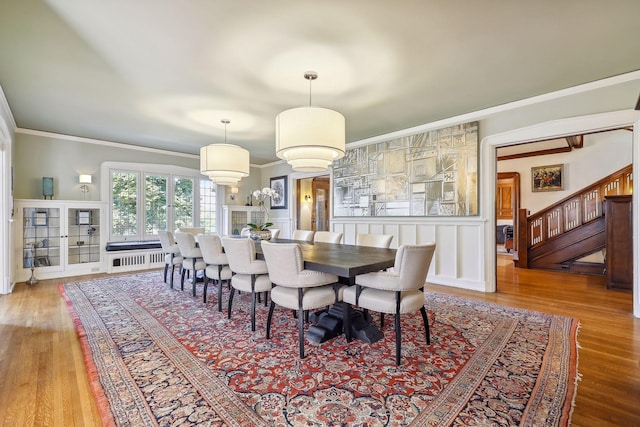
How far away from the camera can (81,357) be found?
2.23 meters

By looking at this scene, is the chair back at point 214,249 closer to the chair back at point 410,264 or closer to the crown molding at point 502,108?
the chair back at point 410,264

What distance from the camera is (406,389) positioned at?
1811 mm

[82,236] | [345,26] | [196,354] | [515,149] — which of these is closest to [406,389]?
[196,354]

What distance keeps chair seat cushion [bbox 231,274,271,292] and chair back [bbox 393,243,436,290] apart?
132cm

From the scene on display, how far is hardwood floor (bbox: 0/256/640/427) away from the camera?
160cm

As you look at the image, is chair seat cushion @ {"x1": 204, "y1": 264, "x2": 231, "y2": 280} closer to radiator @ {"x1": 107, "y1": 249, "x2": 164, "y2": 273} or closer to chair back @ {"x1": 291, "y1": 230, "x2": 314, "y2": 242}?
chair back @ {"x1": 291, "y1": 230, "x2": 314, "y2": 242}

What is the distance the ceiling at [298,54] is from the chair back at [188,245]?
68.4 inches

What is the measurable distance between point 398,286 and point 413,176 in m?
3.08

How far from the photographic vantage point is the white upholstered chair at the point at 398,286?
2.18 metres

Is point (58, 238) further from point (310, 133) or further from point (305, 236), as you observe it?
point (310, 133)

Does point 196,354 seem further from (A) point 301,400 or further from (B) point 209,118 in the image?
(B) point 209,118

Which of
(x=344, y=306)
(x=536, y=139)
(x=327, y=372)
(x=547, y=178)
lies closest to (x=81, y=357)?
(x=327, y=372)

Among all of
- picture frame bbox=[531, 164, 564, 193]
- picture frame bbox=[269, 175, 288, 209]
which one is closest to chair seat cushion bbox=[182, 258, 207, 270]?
picture frame bbox=[269, 175, 288, 209]

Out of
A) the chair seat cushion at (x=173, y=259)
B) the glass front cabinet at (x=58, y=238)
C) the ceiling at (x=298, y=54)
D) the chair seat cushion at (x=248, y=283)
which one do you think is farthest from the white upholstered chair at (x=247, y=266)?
the glass front cabinet at (x=58, y=238)
